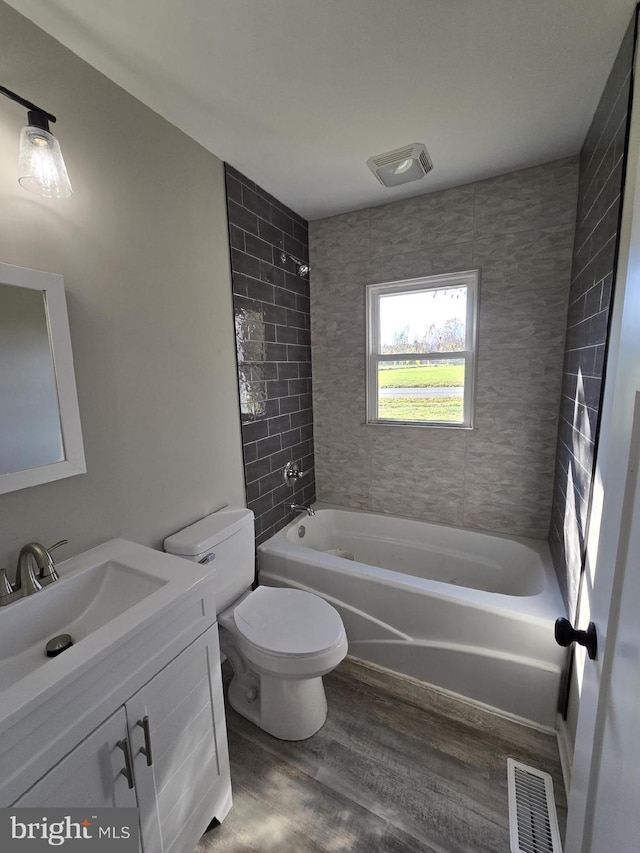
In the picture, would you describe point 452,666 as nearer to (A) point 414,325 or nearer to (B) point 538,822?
(B) point 538,822

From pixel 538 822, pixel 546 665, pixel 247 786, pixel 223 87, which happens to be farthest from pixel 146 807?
pixel 223 87

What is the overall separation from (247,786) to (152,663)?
86 cm

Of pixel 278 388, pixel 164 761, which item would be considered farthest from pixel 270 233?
pixel 164 761

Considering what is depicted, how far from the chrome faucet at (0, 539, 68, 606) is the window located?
6.60 feet

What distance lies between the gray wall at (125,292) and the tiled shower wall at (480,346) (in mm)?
955

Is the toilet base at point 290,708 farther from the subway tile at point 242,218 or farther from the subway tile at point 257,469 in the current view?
→ the subway tile at point 242,218

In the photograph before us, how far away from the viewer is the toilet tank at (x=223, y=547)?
157 cm

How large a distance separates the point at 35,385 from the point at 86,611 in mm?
740

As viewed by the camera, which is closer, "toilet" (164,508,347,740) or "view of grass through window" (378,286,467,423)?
"toilet" (164,508,347,740)

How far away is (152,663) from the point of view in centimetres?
96

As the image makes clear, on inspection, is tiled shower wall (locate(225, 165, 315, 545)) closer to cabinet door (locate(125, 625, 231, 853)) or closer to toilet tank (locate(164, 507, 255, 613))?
toilet tank (locate(164, 507, 255, 613))

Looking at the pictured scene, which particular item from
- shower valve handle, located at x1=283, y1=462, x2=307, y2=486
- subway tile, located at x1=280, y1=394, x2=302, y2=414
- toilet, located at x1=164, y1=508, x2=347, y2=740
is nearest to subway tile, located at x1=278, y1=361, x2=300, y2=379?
subway tile, located at x1=280, y1=394, x2=302, y2=414

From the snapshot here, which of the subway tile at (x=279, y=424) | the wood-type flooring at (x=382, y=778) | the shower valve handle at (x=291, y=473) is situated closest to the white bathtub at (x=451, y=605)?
the wood-type flooring at (x=382, y=778)

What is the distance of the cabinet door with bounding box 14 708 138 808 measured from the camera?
2.44 ft
